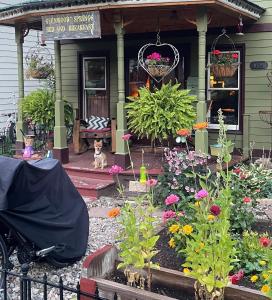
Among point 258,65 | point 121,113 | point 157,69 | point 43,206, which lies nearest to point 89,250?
point 43,206

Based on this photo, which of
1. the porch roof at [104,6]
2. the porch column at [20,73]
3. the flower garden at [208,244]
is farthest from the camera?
the porch column at [20,73]

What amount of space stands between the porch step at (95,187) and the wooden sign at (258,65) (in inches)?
149

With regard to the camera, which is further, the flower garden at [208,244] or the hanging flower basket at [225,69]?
the hanging flower basket at [225,69]

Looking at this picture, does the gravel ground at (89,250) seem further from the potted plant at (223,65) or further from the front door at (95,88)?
the front door at (95,88)

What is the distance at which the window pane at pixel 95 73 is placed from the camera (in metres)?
11.6

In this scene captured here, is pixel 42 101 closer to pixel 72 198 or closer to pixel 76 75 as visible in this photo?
pixel 76 75

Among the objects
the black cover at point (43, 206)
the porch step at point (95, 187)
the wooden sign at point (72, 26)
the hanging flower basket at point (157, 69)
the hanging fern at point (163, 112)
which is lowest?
the porch step at point (95, 187)

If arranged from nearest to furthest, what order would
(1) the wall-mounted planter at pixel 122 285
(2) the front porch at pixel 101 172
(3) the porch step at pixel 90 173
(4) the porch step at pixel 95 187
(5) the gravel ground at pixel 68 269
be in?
(1) the wall-mounted planter at pixel 122 285 < (5) the gravel ground at pixel 68 269 < (4) the porch step at pixel 95 187 < (2) the front porch at pixel 101 172 < (3) the porch step at pixel 90 173

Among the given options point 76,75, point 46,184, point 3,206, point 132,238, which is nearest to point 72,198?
point 46,184

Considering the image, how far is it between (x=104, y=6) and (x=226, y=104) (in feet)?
11.9

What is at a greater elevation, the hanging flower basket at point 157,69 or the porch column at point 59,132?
the hanging flower basket at point 157,69

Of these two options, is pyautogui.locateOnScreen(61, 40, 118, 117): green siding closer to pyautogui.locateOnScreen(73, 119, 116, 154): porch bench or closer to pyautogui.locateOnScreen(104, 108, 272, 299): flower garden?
pyautogui.locateOnScreen(73, 119, 116, 154): porch bench

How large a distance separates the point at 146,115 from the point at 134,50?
339cm

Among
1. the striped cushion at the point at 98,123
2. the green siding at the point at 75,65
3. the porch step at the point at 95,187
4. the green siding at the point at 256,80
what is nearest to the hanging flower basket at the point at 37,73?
the green siding at the point at 75,65
